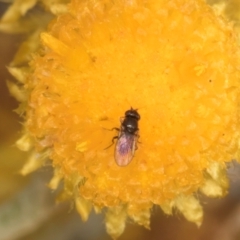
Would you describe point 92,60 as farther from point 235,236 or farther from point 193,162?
point 235,236

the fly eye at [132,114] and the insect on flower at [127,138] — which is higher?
the fly eye at [132,114]

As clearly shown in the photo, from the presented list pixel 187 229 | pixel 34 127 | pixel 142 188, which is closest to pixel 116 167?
pixel 142 188

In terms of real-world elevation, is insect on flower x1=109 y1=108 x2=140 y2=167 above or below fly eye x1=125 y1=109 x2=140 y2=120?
below

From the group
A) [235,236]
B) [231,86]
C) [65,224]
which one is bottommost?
[235,236]

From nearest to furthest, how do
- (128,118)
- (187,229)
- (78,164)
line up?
1. (128,118)
2. (78,164)
3. (187,229)
